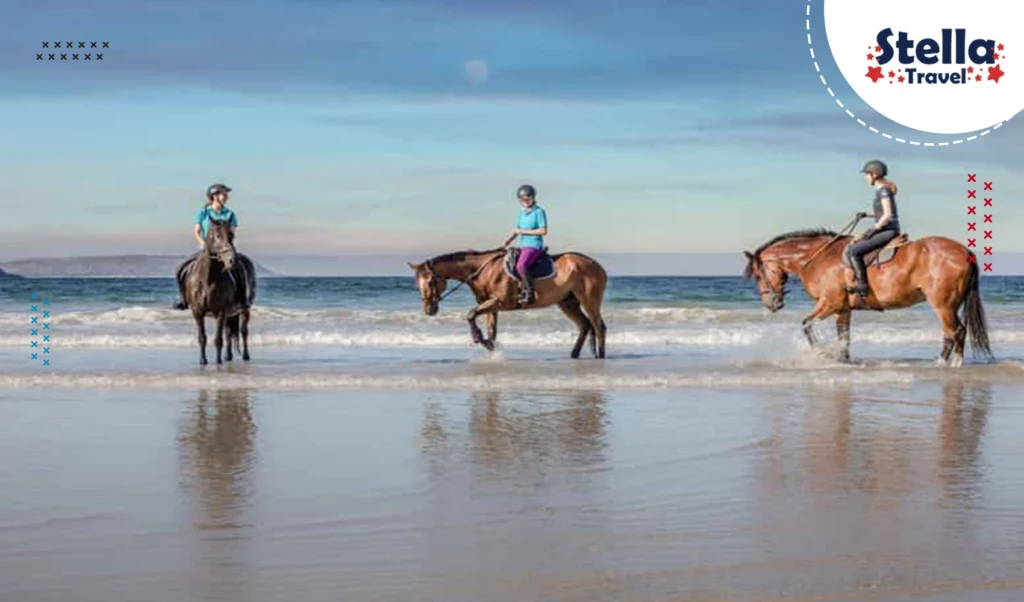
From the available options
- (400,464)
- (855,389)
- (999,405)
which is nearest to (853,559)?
(400,464)

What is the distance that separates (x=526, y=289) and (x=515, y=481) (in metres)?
8.96

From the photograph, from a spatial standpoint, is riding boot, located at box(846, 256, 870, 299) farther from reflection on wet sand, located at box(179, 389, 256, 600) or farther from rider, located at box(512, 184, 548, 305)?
reflection on wet sand, located at box(179, 389, 256, 600)

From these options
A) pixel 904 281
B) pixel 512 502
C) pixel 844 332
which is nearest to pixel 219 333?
pixel 844 332

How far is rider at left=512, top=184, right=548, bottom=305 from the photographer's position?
1587 cm

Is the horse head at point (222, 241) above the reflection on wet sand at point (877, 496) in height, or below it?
above

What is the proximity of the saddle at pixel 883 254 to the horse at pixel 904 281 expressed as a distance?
12 mm

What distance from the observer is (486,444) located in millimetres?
9062

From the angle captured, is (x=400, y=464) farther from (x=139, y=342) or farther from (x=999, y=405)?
(x=139, y=342)

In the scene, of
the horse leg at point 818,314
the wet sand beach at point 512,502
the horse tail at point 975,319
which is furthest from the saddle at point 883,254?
the wet sand beach at point 512,502

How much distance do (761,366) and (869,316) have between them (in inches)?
544

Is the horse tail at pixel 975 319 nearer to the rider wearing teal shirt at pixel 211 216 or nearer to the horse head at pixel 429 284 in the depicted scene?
the horse head at pixel 429 284

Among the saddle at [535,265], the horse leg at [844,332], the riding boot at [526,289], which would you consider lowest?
the horse leg at [844,332]

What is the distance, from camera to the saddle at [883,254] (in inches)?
608

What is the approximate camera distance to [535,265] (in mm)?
16438
